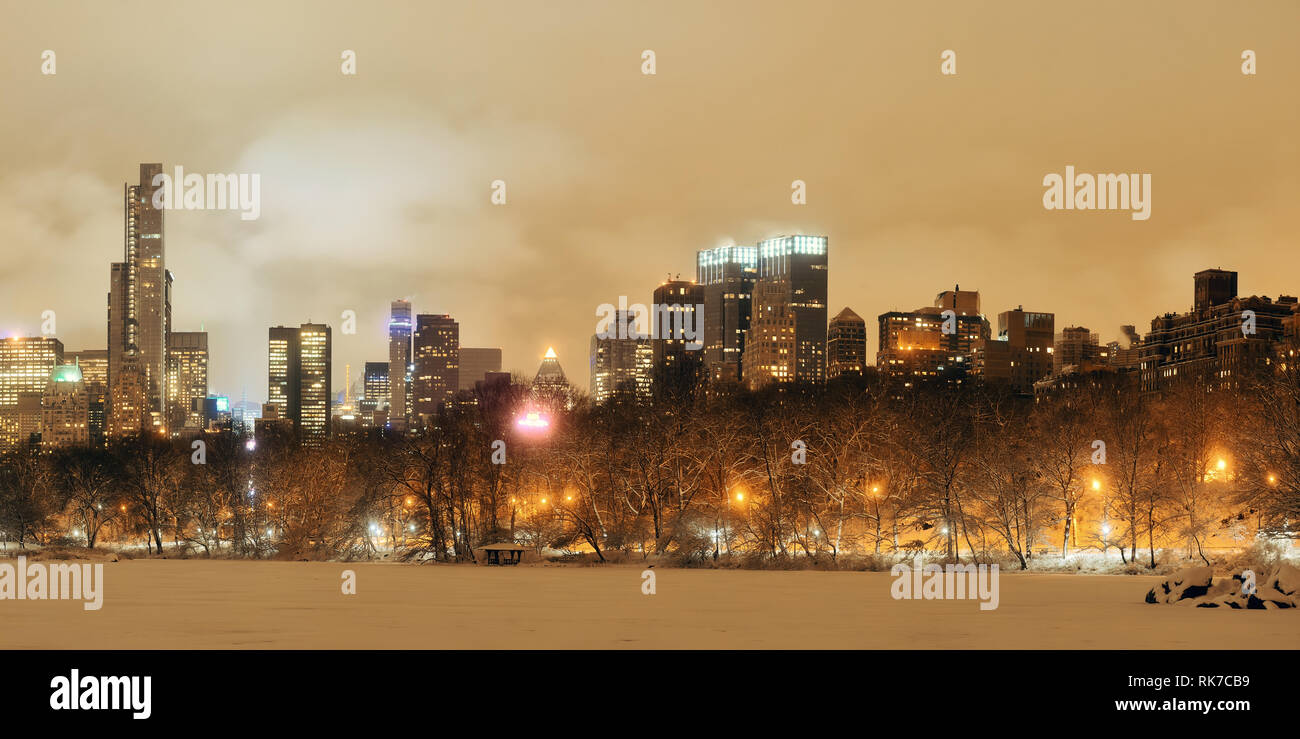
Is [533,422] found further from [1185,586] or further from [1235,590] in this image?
[1235,590]

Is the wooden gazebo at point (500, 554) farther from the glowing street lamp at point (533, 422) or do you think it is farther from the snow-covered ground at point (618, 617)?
the snow-covered ground at point (618, 617)

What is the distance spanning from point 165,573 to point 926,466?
4009 cm

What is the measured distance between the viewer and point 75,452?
119m

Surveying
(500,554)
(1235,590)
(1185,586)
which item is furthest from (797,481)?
(1235,590)

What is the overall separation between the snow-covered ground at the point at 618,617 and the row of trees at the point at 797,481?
13.5 m

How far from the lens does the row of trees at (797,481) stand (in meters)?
62.3

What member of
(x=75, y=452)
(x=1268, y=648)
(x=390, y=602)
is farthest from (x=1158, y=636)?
(x=75, y=452)

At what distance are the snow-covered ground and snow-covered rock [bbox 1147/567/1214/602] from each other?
928mm

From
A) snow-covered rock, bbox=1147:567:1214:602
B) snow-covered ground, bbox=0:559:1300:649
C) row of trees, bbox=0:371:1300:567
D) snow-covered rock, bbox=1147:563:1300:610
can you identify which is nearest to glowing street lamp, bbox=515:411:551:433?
row of trees, bbox=0:371:1300:567

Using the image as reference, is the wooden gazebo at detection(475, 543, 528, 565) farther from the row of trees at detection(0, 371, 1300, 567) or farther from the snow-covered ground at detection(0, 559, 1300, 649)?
the snow-covered ground at detection(0, 559, 1300, 649)

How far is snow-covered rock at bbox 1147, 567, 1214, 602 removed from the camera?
35.5m
